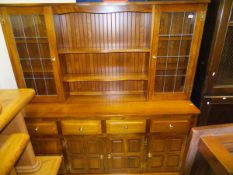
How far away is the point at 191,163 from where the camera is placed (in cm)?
80

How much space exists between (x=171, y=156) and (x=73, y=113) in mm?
1111

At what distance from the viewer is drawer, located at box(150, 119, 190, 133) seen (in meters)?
1.56

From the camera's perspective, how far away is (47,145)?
1657 millimetres

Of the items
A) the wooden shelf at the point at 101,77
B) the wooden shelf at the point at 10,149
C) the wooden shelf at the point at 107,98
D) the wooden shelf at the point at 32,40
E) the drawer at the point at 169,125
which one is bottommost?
the drawer at the point at 169,125

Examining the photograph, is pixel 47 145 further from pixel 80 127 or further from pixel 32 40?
pixel 32 40

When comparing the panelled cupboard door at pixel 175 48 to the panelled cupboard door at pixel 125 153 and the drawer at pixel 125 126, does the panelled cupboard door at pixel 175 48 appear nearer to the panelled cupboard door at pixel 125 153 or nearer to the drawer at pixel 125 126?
the drawer at pixel 125 126

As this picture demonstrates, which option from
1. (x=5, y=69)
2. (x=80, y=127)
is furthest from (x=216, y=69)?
(x=5, y=69)

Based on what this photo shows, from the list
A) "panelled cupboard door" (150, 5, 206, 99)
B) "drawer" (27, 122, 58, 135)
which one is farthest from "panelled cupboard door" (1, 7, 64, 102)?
"panelled cupboard door" (150, 5, 206, 99)

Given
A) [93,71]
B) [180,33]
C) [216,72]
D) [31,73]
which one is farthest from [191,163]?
[31,73]

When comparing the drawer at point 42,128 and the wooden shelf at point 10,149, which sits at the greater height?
the wooden shelf at point 10,149

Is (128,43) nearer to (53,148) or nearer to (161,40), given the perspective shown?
(161,40)

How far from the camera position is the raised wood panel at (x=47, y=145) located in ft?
5.35

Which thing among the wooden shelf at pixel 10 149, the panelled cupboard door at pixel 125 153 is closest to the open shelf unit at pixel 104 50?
the panelled cupboard door at pixel 125 153

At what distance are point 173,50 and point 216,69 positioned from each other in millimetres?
421
